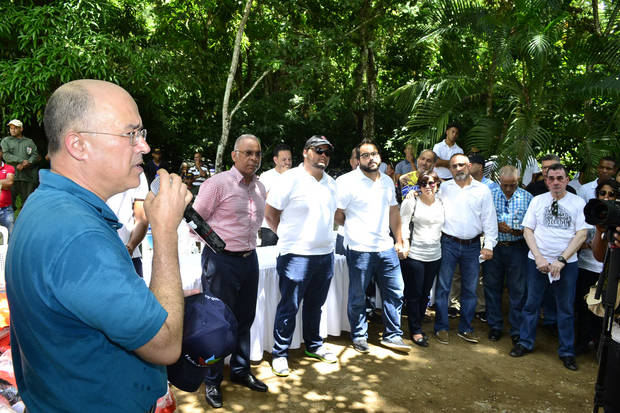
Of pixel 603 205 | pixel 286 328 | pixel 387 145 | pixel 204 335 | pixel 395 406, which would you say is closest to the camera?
pixel 204 335

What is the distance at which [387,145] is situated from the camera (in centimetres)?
1374

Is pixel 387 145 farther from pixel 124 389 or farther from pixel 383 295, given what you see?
pixel 124 389

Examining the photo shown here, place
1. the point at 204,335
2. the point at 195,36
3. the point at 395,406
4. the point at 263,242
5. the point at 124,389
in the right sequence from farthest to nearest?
the point at 195,36
the point at 263,242
the point at 395,406
the point at 204,335
the point at 124,389

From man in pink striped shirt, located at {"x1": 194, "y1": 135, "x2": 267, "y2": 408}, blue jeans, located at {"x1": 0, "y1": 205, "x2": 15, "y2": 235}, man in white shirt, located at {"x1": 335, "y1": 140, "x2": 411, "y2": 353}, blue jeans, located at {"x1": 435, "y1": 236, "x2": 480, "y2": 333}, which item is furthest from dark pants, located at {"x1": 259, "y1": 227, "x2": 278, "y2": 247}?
blue jeans, located at {"x1": 0, "y1": 205, "x2": 15, "y2": 235}

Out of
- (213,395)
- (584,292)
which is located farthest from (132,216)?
(584,292)

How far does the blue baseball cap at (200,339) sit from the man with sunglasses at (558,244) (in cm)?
399

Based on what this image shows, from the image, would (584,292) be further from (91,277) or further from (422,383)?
(91,277)

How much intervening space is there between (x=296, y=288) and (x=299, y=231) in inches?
20.5

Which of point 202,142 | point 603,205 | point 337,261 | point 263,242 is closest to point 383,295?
point 337,261

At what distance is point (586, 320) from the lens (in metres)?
4.79

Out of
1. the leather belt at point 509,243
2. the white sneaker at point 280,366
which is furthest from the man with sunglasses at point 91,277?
the leather belt at point 509,243

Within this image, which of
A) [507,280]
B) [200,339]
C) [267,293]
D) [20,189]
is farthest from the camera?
[20,189]

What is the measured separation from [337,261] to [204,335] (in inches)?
143

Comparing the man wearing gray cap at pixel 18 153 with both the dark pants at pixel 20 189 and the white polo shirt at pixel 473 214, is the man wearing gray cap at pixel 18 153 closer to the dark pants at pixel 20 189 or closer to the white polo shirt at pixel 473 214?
the dark pants at pixel 20 189
